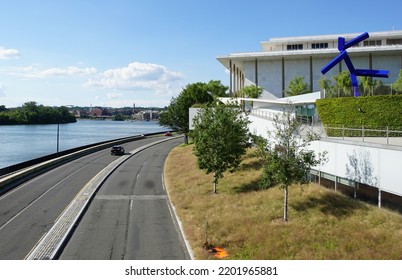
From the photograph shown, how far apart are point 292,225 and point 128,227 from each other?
964cm

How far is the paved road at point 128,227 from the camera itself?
18812 millimetres

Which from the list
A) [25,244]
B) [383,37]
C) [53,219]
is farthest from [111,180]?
[383,37]

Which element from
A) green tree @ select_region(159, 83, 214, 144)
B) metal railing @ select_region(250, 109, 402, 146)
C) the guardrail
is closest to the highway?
the guardrail

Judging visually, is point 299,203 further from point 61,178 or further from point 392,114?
point 61,178

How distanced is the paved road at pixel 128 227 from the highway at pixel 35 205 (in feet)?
7.15

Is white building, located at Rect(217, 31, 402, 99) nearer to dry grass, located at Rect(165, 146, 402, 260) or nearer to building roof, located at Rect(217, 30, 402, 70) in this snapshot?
building roof, located at Rect(217, 30, 402, 70)

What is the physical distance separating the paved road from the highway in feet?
7.15

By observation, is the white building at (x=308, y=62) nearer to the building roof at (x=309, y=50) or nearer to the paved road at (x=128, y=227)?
the building roof at (x=309, y=50)

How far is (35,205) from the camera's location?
29.3 meters

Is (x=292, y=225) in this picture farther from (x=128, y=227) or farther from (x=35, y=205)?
(x=35, y=205)

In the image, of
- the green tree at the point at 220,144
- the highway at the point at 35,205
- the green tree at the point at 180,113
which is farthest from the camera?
the green tree at the point at 180,113

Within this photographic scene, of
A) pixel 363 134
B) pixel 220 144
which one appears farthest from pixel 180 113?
pixel 363 134

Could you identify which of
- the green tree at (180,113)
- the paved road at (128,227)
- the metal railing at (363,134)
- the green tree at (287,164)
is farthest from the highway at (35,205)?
the green tree at (180,113)
